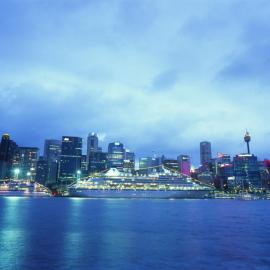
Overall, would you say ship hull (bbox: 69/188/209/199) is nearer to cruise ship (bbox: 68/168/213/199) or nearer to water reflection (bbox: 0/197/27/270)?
cruise ship (bbox: 68/168/213/199)

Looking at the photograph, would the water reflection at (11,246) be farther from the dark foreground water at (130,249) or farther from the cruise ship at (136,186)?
the cruise ship at (136,186)

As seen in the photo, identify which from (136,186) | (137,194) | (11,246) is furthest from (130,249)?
(137,194)

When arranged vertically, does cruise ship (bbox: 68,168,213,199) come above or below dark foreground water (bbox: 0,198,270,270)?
above

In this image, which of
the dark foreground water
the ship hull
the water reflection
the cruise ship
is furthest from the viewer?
the cruise ship

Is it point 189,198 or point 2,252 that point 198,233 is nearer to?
point 2,252

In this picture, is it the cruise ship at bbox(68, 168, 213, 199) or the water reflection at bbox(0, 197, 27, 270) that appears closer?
the water reflection at bbox(0, 197, 27, 270)

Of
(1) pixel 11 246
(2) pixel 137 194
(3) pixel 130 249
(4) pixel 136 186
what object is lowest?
(3) pixel 130 249

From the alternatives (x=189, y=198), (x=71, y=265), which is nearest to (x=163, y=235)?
(x=71, y=265)

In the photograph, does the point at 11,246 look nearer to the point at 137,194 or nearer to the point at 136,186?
the point at 136,186

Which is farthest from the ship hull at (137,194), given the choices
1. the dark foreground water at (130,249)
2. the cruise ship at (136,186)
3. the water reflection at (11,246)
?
the dark foreground water at (130,249)

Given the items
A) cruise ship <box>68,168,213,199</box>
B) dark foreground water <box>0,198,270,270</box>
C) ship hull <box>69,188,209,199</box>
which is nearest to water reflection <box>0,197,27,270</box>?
dark foreground water <box>0,198,270,270</box>

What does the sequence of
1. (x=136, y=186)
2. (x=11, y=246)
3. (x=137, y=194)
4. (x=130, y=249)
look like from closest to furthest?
(x=130, y=249) < (x=11, y=246) < (x=136, y=186) < (x=137, y=194)

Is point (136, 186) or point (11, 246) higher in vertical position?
point (136, 186)

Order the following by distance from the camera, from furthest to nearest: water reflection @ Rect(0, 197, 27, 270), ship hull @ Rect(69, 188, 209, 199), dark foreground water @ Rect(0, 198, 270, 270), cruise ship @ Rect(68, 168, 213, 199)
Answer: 1. cruise ship @ Rect(68, 168, 213, 199)
2. ship hull @ Rect(69, 188, 209, 199)
3. dark foreground water @ Rect(0, 198, 270, 270)
4. water reflection @ Rect(0, 197, 27, 270)
